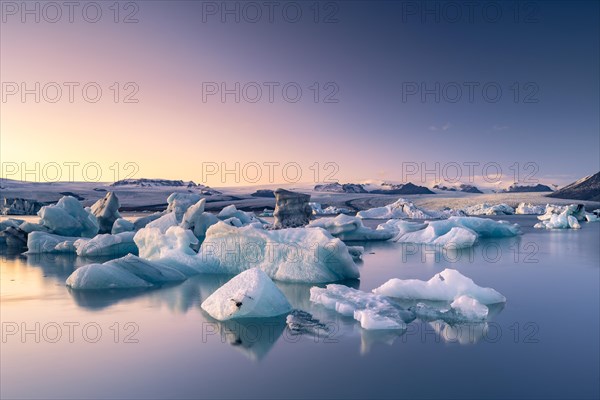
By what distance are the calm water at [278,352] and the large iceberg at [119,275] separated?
1.55ft

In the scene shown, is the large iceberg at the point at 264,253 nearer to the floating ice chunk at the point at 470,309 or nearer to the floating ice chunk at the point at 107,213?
the floating ice chunk at the point at 470,309

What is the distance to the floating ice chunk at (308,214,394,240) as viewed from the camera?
58.2 feet

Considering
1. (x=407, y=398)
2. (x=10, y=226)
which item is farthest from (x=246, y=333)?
(x=10, y=226)

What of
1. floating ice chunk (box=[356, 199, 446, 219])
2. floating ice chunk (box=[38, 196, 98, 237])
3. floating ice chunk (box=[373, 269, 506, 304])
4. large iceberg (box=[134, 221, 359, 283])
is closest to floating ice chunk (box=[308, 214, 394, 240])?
large iceberg (box=[134, 221, 359, 283])

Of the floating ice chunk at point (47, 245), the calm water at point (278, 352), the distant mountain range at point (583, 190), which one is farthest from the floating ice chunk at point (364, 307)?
the distant mountain range at point (583, 190)

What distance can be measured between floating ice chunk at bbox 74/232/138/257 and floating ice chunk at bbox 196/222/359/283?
4.32 m

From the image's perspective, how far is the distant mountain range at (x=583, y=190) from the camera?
57.8m

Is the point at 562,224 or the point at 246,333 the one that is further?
the point at 562,224

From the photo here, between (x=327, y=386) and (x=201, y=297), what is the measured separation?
415 centimetres

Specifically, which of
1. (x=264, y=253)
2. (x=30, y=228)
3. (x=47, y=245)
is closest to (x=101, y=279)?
(x=264, y=253)

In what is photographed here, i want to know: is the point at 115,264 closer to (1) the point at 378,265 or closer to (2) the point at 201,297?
(2) the point at 201,297

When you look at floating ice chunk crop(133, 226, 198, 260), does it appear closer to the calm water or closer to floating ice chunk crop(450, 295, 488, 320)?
the calm water

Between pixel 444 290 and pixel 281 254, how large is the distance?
3343 millimetres

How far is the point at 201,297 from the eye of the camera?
24.3 feet
